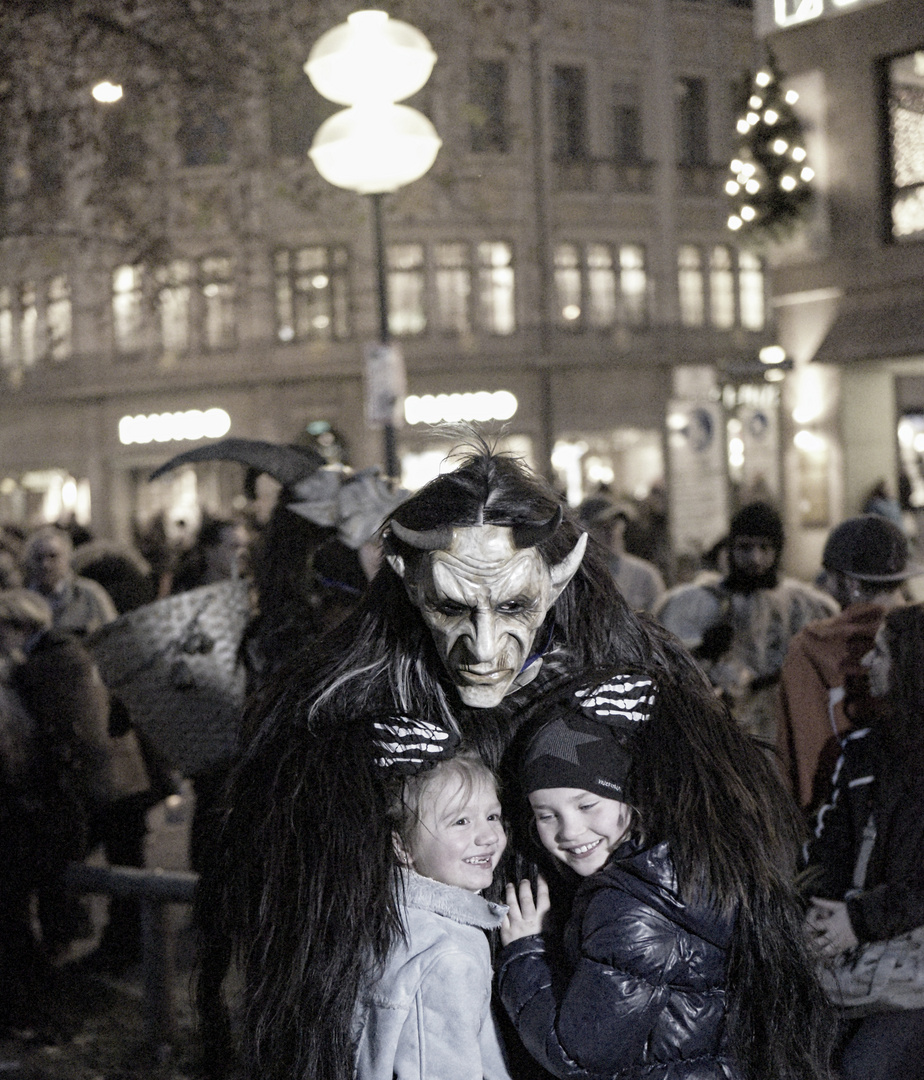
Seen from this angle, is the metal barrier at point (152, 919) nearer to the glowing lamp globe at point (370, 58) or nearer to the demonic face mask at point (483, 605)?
the demonic face mask at point (483, 605)

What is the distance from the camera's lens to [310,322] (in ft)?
93.4

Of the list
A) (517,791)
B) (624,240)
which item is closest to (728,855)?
(517,791)

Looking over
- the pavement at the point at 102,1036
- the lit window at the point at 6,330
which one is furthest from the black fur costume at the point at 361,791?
the lit window at the point at 6,330

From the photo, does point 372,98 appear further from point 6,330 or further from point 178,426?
point 6,330

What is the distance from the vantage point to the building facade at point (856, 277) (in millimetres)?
12227

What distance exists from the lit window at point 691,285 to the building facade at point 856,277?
57.6 feet

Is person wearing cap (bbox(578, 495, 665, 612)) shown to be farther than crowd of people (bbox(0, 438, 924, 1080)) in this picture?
Yes

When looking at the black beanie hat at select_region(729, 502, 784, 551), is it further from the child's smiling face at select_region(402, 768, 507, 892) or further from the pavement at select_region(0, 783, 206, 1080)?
the child's smiling face at select_region(402, 768, 507, 892)

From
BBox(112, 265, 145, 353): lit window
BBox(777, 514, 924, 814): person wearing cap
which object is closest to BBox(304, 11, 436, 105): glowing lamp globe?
BBox(777, 514, 924, 814): person wearing cap

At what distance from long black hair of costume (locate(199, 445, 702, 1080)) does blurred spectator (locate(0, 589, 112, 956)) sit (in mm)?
3108

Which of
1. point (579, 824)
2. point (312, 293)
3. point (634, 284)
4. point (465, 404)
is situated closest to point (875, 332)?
point (579, 824)

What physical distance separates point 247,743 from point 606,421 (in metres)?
27.3

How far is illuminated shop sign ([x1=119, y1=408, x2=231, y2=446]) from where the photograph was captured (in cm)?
2853

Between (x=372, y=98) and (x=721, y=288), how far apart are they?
1013 inches
